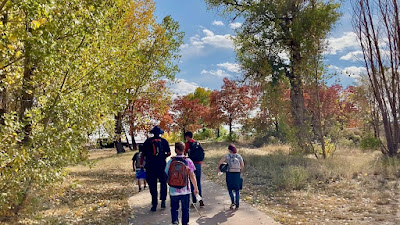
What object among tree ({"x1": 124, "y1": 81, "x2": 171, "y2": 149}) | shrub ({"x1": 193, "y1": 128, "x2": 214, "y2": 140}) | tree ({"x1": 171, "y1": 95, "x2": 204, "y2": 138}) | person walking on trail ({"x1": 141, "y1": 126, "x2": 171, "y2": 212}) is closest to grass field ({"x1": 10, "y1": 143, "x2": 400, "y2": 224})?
person walking on trail ({"x1": 141, "y1": 126, "x2": 171, "y2": 212})

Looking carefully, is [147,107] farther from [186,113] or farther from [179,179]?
A: [179,179]

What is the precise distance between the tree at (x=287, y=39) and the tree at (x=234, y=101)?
14441mm

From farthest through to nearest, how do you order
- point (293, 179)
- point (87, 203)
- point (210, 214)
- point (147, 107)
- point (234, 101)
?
point (234, 101), point (147, 107), point (293, 179), point (87, 203), point (210, 214)

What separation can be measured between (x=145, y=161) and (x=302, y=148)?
1090 centimetres

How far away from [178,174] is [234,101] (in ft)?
97.4

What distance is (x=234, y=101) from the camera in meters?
35.0

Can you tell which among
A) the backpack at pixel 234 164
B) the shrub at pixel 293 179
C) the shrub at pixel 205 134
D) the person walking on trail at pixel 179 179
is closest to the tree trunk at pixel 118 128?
the person walking on trail at pixel 179 179

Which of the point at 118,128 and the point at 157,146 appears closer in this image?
the point at 157,146

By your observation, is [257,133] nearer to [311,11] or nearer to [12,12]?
[311,11]

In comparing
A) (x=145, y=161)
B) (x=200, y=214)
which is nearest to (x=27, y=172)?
(x=145, y=161)

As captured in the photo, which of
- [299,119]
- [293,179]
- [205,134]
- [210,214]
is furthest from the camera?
[205,134]

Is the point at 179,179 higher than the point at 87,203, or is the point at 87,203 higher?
the point at 179,179

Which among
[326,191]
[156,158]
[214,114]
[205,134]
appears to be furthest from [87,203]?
[205,134]

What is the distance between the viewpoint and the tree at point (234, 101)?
1369 inches
